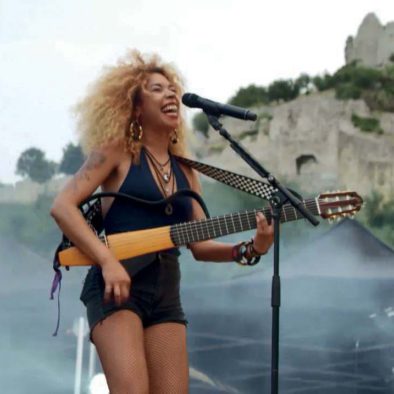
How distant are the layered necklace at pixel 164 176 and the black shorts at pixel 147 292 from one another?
20 cm

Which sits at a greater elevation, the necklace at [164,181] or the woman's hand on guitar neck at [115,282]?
the necklace at [164,181]

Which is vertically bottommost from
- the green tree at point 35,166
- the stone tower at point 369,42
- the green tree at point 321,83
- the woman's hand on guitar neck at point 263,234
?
the woman's hand on guitar neck at point 263,234

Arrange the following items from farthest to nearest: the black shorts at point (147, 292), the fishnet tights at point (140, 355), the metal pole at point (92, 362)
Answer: the metal pole at point (92, 362), the black shorts at point (147, 292), the fishnet tights at point (140, 355)

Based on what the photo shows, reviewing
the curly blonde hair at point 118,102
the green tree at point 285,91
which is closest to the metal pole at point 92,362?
the green tree at point 285,91

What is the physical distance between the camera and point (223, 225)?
3.42m

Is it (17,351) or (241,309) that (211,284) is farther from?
(17,351)

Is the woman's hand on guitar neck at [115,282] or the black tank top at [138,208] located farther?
the black tank top at [138,208]

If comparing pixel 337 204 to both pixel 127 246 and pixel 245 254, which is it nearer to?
pixel 245 254

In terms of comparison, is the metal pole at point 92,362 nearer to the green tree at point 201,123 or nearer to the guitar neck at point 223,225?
the green tree at point 201,123

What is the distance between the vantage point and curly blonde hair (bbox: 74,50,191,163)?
338cm

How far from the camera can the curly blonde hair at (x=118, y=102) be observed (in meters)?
3.38

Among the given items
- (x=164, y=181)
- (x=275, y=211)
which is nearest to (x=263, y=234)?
(x=275, y=211)

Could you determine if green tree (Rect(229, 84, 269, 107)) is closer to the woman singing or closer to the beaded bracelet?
the woman singing

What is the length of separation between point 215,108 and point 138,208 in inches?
16.6
